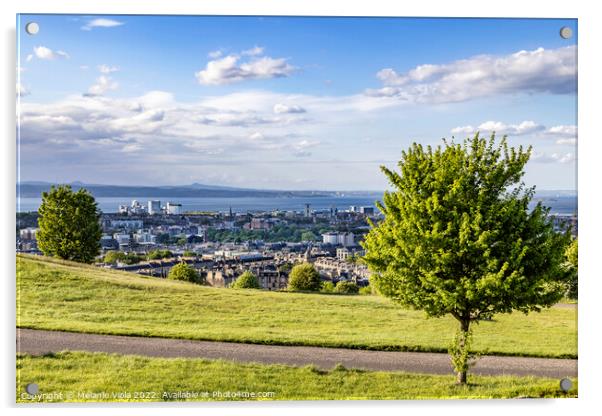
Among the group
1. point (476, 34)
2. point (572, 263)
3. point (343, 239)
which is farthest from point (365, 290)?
point (476, 34)

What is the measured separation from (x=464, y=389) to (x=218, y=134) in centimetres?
458

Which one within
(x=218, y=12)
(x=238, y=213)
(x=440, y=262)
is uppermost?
(x=218, y=12)

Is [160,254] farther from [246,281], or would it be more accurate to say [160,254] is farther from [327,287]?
[327,287]

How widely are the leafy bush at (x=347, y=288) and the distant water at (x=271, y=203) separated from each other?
3.68ft

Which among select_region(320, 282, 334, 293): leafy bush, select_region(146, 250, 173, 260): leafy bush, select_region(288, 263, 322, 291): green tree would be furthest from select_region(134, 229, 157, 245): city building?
select_region(320, 282, 334, 293): leafy bush

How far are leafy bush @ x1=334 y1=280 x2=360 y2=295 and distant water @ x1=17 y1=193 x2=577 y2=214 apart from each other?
112cm

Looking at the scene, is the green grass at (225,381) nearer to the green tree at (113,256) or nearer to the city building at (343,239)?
the green tree at (113,256)

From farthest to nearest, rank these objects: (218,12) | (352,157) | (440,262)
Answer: (352,157) < (218,12) < (440,262)

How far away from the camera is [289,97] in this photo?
7.80m

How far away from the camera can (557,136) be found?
25.7 ft

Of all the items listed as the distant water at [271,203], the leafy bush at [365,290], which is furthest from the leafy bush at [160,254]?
the leafy bush at [365,290]

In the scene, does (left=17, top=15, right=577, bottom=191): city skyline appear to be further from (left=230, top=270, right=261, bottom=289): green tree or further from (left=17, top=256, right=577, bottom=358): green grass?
(left=17, top=256, right=577, bottom=358): green grass
